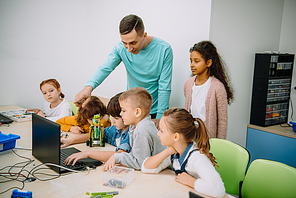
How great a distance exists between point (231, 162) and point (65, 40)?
3.08 meters

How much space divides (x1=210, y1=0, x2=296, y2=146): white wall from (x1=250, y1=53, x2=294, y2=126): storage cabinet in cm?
7

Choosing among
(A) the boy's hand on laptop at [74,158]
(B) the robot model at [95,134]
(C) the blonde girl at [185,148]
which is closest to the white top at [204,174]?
(C) the blonde girl at [185,148]

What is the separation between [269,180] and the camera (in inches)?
51.9

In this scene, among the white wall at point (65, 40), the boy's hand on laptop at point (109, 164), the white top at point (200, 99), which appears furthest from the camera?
the white wall at point (65, 40)

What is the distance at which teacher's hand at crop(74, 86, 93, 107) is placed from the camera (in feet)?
6.25

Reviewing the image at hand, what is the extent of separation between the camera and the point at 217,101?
79.0 inches

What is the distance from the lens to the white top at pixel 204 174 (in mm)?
1116

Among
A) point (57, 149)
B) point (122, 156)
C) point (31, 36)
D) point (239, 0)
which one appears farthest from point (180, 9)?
point (31, 36)

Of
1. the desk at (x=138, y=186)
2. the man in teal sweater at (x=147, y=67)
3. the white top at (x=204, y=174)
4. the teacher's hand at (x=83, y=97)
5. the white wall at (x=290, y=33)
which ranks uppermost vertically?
the white wall at (x=290, y=33)

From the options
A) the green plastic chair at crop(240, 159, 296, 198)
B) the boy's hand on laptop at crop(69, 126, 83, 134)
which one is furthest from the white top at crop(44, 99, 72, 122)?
the green plastic chair at crop(240, 159, 296, 198)

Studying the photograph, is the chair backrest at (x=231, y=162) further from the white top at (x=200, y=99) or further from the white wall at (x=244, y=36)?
the white wall at (x=244, y=36)

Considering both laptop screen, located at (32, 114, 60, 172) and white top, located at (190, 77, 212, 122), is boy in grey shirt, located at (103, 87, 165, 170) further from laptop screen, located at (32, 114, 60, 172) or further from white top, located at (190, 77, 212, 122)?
white top, located at (190, 77, 212, 122)

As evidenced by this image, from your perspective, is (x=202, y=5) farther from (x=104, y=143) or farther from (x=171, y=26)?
(x=104, y=143)

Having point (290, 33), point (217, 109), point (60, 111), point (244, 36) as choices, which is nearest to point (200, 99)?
point (217, 109)
